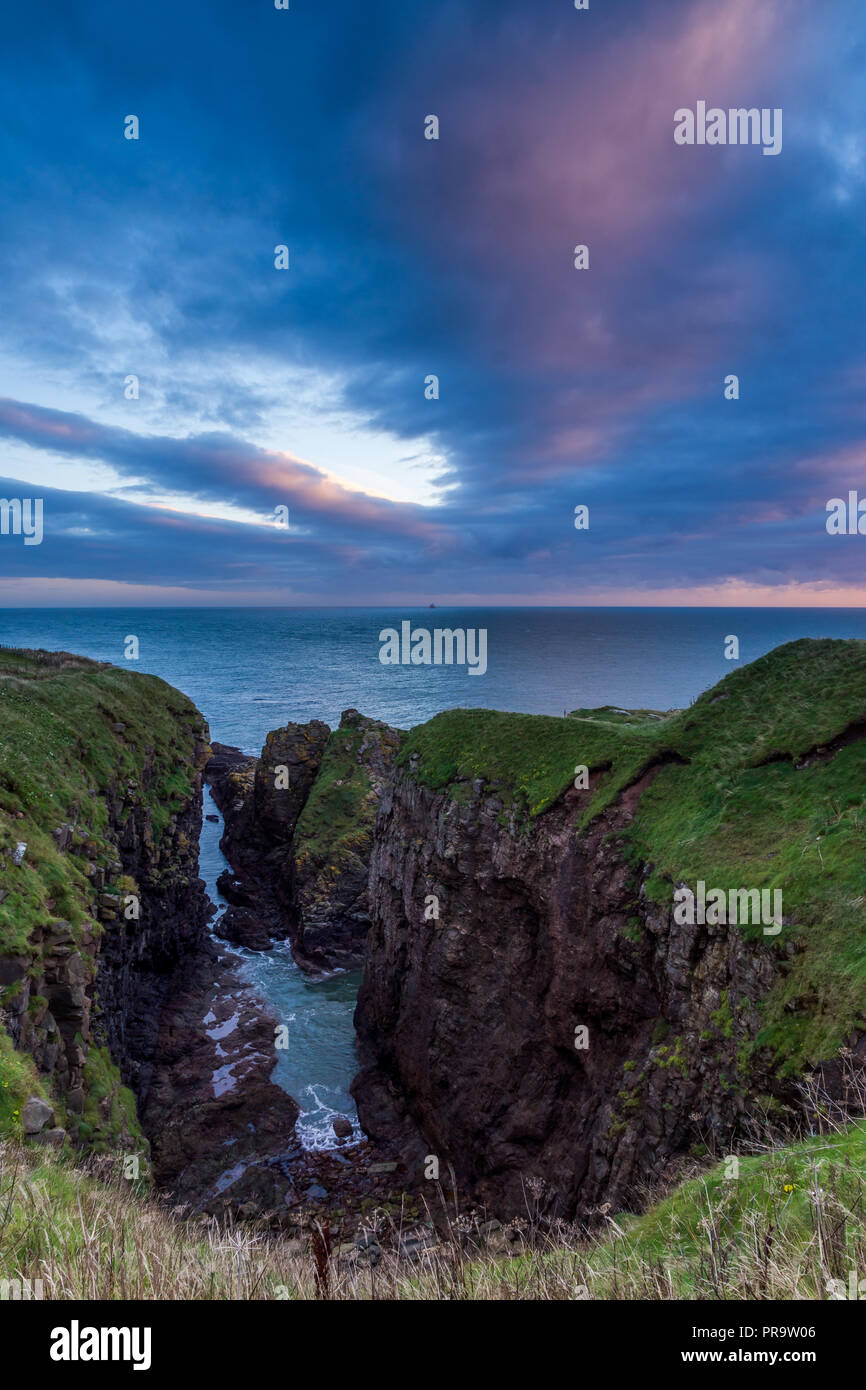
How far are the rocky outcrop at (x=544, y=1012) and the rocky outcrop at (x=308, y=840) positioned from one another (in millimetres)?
14748

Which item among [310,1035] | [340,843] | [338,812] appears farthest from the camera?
[338,812]

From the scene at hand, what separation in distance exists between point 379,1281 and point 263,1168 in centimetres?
2709

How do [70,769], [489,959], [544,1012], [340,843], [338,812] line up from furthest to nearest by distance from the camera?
[338,812]
[340,843]
[70,769]
[489,959]
[544,1012]

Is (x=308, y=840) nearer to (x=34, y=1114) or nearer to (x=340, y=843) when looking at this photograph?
(x=340, y=843)

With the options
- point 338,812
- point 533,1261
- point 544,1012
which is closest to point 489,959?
point 544,1012

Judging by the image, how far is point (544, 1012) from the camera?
80.4 ft

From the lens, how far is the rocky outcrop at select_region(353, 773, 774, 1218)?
1648 cm

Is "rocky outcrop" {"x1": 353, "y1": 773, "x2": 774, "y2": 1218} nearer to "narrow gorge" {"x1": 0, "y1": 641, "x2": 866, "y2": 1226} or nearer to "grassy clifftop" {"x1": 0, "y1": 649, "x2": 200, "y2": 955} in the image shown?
"narrow gorge" {"x1": 0, "y1": 641, "x2": 866, "y2": 1226}

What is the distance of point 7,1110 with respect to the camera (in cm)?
1164

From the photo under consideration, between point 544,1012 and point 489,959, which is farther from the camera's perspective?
point 489,959

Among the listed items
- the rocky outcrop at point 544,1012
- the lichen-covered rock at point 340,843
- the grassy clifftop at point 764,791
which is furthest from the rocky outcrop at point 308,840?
the grassy clifftop at point 764,791

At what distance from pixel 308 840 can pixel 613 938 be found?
3932cm

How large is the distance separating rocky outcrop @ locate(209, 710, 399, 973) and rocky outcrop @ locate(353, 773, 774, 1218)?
48.4 ft

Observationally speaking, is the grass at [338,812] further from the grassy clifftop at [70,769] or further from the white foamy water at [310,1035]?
the grassy clifftop at [70,769]
